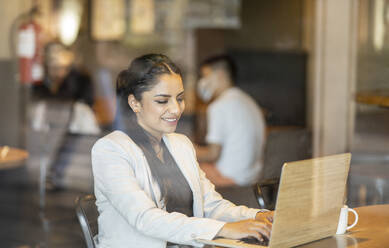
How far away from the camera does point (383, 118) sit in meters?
3.93

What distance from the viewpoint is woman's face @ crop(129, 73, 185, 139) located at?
1979 mm

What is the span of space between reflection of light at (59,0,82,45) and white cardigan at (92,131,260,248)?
6.09m

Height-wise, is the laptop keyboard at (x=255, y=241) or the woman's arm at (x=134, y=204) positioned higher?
the woman's arm at (x=134, y=204)

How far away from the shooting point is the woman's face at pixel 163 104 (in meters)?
1.98

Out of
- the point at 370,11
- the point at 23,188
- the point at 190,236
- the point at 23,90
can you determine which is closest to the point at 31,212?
the point at 23,188

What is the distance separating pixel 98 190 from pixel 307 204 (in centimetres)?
68

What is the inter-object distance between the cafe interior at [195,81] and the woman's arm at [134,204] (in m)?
0.37

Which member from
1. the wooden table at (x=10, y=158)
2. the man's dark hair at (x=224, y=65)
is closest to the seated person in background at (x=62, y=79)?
the man's dark hair at (x=224, y=65)

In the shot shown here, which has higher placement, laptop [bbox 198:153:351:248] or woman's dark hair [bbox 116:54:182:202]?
woman's dark hair [bbox 116:54:182:202]

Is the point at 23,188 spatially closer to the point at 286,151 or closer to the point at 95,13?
the point at 286,151

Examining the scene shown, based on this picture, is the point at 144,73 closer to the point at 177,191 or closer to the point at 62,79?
the point at 177,191

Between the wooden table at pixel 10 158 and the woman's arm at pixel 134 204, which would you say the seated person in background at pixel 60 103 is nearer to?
the wooden table at pixel 10 158

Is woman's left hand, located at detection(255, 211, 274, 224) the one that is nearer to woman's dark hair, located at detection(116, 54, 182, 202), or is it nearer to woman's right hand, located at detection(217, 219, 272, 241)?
woman's right hand, located at detection(217, 219, 272, 241)

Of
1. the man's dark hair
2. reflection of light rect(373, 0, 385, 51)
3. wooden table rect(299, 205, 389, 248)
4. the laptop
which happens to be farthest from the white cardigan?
reflection of light rect(373, 0, 385, 51)
